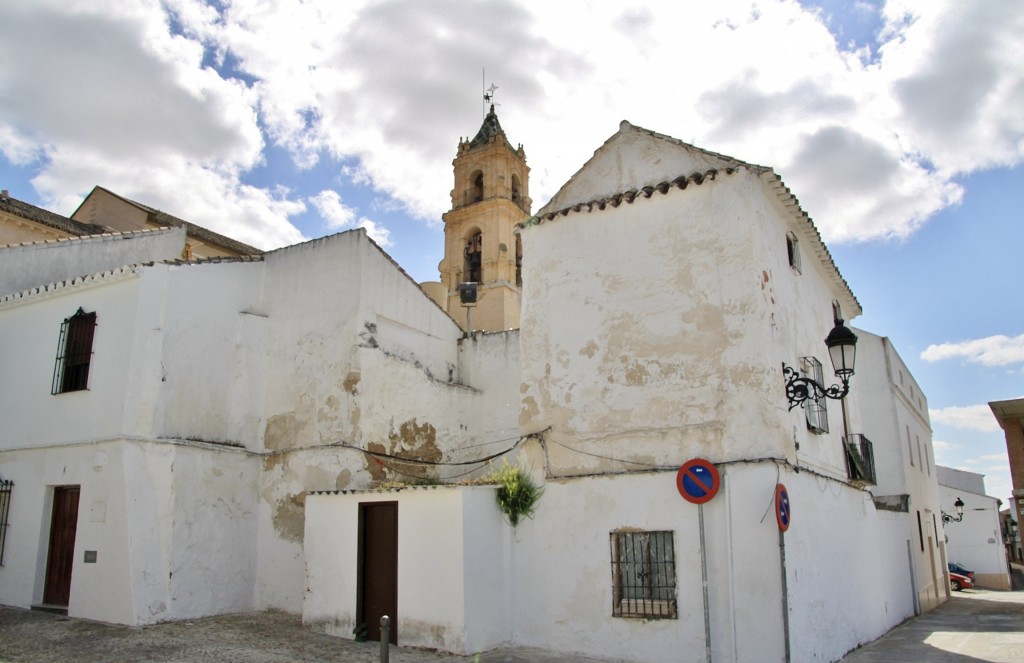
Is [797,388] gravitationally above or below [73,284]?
below

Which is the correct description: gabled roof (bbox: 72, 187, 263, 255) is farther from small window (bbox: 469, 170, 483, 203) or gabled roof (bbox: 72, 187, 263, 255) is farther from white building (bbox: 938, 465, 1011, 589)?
white building (bbox: 938, 465, 1011, 589)

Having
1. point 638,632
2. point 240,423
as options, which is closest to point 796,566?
point 638,632

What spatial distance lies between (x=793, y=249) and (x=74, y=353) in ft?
43.7

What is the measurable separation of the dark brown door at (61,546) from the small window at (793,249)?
1322cm

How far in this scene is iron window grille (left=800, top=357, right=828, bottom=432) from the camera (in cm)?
1109

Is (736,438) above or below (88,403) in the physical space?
below

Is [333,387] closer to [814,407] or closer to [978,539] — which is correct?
[814,407]

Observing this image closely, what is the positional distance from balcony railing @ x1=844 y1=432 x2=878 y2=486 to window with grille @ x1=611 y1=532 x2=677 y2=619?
4.74 m

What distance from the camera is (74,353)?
14.0 metres

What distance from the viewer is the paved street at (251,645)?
1007cm

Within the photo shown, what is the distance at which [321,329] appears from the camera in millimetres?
14977

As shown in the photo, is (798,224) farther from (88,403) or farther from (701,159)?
(88,403)

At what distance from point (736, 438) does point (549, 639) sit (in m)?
3.98

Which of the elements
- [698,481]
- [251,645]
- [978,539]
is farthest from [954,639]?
[978,539]
